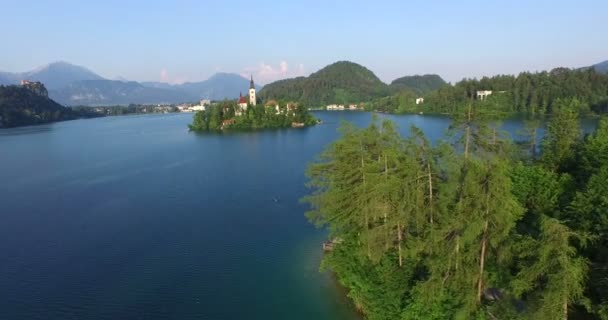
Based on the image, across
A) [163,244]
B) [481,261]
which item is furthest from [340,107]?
[481,261]

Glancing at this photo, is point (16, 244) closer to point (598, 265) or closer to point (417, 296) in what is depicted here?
point (417, 296)

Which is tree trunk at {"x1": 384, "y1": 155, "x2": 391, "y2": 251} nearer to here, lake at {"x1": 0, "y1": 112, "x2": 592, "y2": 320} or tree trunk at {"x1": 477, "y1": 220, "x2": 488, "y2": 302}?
lake at {"x1": 0, "y1": 112, "x2": 592, "y2": 320}

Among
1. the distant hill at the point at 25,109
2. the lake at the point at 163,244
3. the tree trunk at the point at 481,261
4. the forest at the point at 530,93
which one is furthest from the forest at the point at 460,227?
the distant hill at the point at 25,109

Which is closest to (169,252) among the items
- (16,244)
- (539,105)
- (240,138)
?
(16,244)

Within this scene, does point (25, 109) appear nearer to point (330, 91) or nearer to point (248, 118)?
point (248, 118)

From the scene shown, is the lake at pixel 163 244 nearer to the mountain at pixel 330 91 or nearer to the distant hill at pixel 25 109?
the distant hill at pixel 25 109
